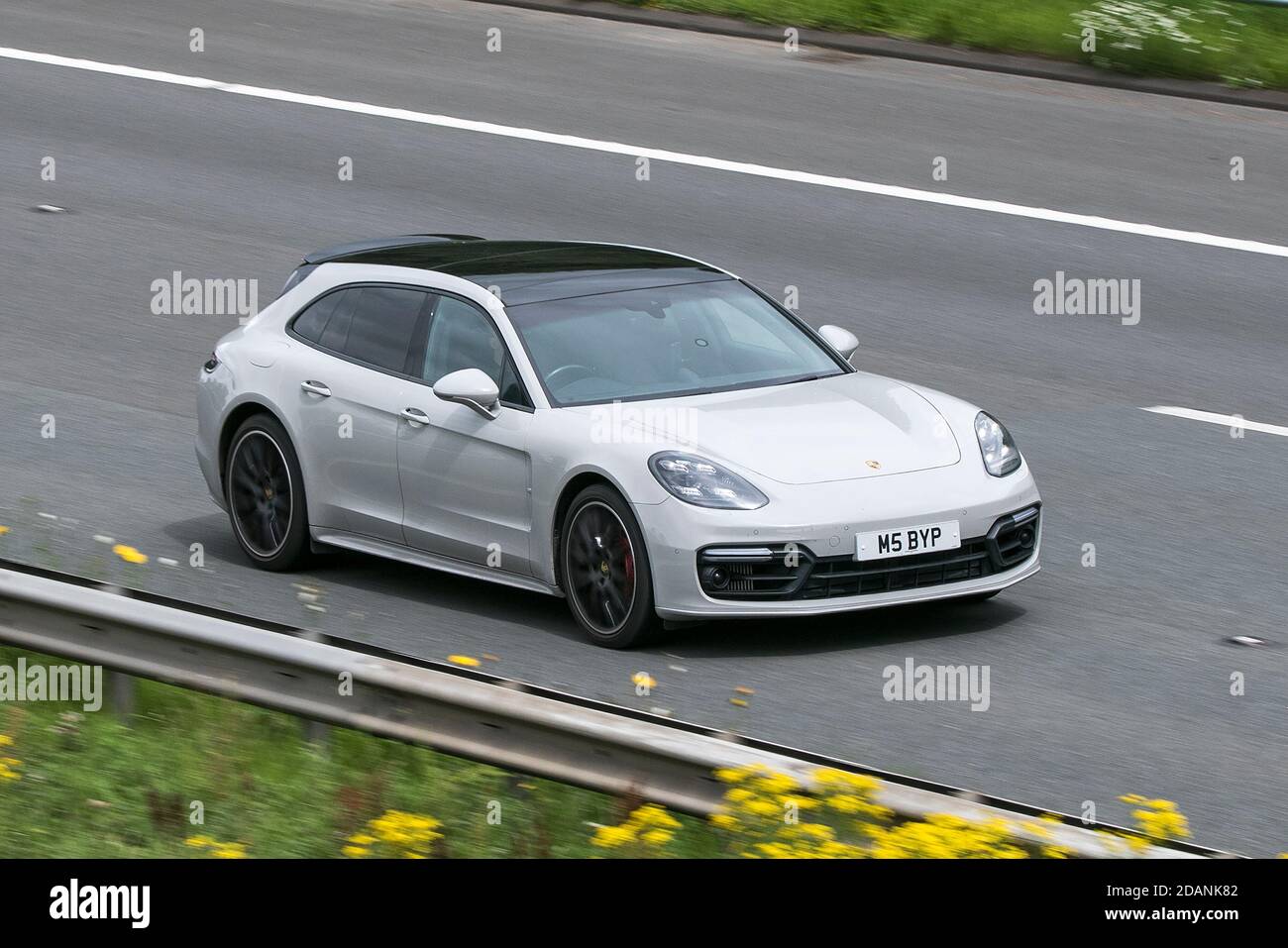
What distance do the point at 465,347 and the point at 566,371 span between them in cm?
59

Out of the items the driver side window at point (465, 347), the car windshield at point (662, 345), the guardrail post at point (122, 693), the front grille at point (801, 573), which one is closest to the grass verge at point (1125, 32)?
the car windshield at point (662, 345)

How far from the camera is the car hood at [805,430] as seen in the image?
858cm

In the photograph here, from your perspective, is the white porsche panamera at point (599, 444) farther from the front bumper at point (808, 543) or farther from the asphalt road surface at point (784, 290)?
the asphalt road surface at point (784, 290)

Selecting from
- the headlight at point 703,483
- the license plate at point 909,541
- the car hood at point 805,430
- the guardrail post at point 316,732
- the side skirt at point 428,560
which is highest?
the car hood at point 805,430

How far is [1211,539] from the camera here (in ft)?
32.9

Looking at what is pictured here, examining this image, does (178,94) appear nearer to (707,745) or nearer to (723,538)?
(723,538)

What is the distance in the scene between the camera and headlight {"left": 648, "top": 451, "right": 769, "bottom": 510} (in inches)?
331

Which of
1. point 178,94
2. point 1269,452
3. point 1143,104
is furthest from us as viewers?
point 178,94

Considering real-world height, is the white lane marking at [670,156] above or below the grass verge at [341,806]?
above

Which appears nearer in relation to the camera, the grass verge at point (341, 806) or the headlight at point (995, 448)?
the grass verge at point (341, 806)

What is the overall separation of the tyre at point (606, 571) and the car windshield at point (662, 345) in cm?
57

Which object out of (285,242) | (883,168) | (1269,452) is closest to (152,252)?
(285,242)

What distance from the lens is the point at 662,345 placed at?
937 centimetres
